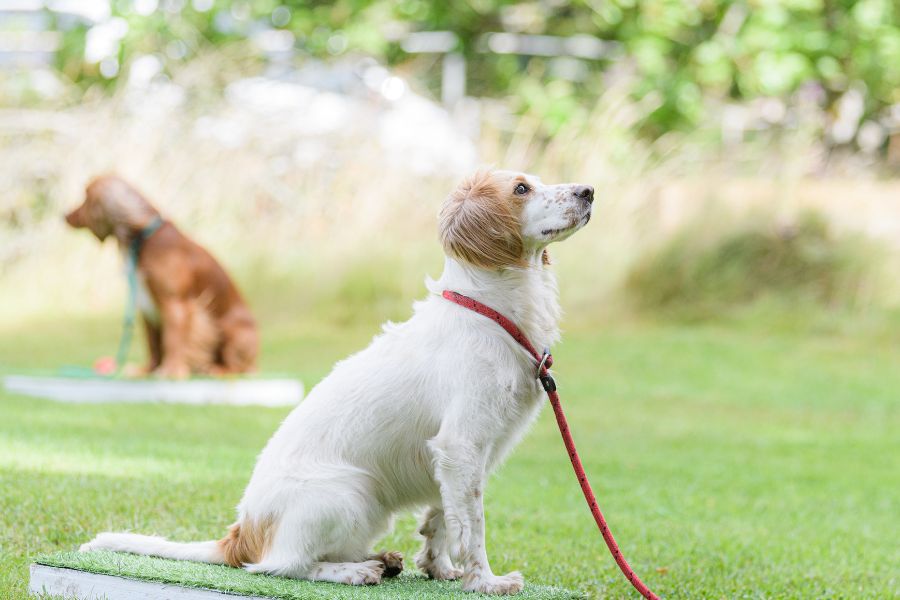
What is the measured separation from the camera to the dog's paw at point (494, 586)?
372 cm

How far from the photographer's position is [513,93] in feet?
64.1

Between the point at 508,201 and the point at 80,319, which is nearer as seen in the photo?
the point at 508,201

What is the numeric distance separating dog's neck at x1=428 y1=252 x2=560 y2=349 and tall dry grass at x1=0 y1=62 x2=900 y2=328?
8781 millimetres

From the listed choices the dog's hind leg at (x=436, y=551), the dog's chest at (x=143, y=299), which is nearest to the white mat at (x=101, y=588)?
the dog's hind leg at (x=436, y=551)

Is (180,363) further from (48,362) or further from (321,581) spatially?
(321,581)

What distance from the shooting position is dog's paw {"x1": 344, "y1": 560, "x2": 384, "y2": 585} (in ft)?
12.2

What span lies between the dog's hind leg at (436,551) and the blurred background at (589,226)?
1.93 ft

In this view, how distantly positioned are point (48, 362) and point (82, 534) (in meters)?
6.74

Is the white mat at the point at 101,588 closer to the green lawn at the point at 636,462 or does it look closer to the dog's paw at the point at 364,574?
the green lawn at the point at 636,462

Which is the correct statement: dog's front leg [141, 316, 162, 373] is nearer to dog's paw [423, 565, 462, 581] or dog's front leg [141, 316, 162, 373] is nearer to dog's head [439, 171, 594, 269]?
dog's paw [423, 565, 462, 581]

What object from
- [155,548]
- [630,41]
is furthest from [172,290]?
[630,41]

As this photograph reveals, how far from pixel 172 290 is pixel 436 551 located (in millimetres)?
4931

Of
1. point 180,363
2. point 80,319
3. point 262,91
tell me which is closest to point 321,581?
point 180,363

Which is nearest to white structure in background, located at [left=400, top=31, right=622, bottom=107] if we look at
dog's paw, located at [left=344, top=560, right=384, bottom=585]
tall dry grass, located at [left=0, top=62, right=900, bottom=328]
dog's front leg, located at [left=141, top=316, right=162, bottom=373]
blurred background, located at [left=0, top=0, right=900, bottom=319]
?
blurred background, located at [left=0, top=0, right=900, bottom=319]
